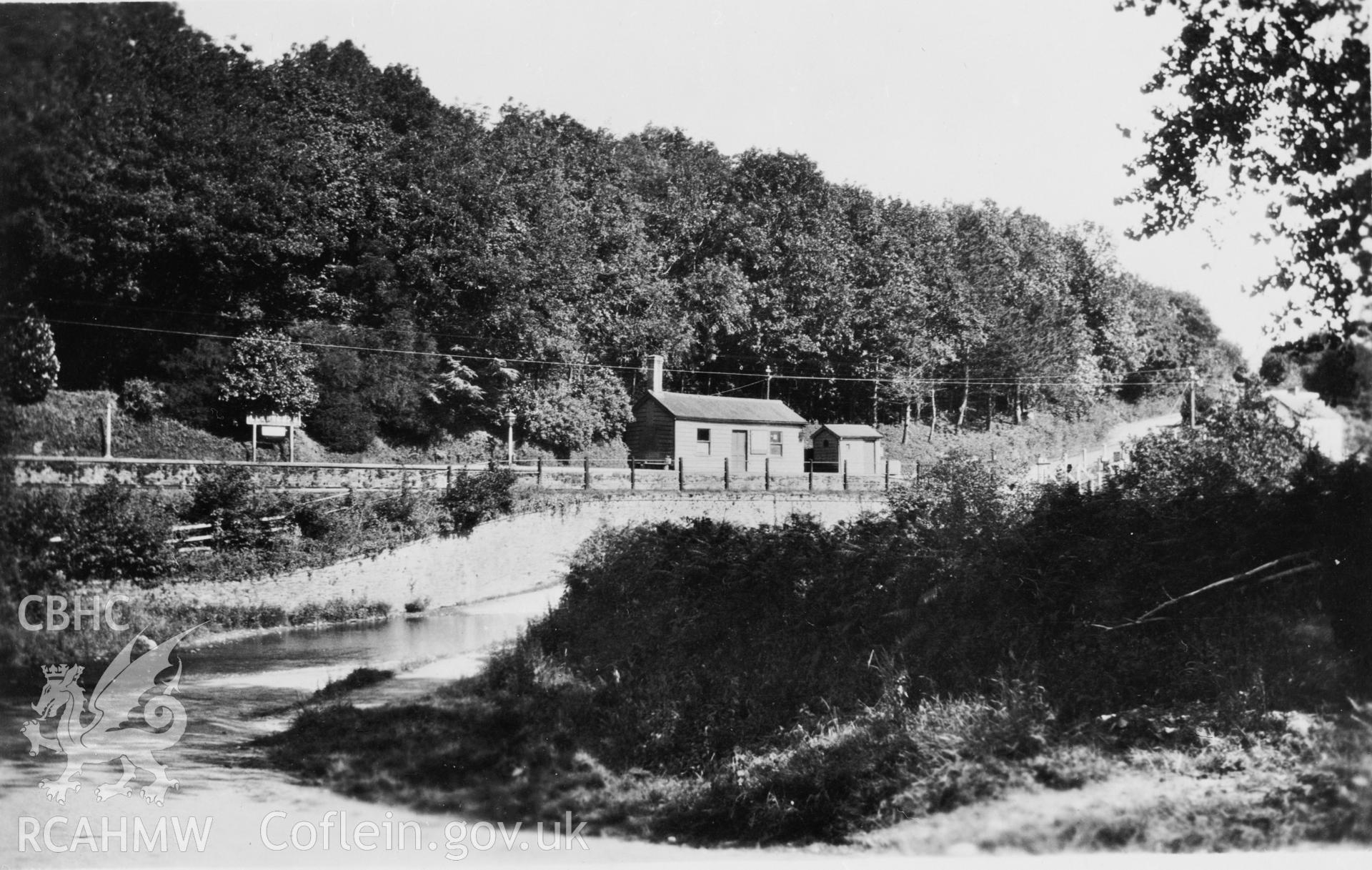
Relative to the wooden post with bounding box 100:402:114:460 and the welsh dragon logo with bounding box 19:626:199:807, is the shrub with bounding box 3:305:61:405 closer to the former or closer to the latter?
the wooden post with bounding box 100:402:114:460

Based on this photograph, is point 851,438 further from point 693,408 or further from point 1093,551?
point 1093,551

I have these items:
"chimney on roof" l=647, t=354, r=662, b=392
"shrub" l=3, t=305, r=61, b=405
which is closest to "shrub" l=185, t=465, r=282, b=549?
"shrub" l=3, t=305, r=61, b=405

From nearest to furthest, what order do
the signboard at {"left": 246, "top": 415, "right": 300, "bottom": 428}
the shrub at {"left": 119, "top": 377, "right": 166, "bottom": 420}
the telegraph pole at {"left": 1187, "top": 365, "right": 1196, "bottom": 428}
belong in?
1. the telegraph pole at {"left": 1187, "top": 365, "right": 1196, "bottom": 428}
2. the signboard at {"left": 246, "top": 415, "right": 300, "bottom": 428}
3. the shrub at {"left": 119, "top": 377, "right": 166, "bottom": 420}

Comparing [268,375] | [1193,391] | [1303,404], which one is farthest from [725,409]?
[268,375]

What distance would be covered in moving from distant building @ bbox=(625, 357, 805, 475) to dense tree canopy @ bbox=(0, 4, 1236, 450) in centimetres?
17

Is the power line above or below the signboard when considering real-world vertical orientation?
above

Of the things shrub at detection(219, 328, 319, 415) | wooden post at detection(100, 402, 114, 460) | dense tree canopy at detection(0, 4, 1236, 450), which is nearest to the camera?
wooden post at detection(100, 402, 114, 460)

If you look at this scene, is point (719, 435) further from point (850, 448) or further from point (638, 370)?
point (850, 448)

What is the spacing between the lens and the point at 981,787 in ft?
12.7

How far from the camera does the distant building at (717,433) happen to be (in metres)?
6.38

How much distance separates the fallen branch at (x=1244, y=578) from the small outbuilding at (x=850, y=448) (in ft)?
6.18

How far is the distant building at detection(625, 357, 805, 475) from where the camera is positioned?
638 cm

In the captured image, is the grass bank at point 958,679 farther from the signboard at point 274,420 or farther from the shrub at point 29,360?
the shrub at point 29,360

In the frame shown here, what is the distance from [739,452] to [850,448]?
2.92ft
